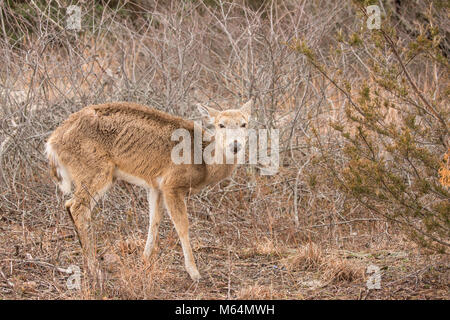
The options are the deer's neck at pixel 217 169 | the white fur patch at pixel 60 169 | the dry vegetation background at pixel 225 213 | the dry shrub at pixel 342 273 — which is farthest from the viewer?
the deer's neck at pixel 217 169

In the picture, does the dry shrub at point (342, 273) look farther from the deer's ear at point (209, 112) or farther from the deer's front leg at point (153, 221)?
the deer's ear at point (209, 112)

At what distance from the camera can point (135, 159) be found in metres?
7.23

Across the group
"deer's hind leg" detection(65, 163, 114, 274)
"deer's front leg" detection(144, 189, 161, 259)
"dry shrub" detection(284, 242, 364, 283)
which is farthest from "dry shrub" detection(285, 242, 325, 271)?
"deer's hind leg" detection(65, 163, 114, 274)

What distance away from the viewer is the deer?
22.8 feet

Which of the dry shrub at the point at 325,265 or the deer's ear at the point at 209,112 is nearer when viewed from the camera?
the dry shrub at the point at 325,265

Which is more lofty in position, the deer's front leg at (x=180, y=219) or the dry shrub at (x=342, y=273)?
the deer's front leg at (x=180, y=219)

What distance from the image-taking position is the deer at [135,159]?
22.8ft

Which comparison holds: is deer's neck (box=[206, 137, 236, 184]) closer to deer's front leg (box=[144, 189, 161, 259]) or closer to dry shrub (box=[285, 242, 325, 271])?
deer's front leg (box=[144, 189, 161, 259])

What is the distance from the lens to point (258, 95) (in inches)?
376

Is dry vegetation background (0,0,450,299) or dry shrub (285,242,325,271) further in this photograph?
dry shrub (285,242,325,271)

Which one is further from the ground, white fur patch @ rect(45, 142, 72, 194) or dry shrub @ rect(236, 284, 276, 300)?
white fur patch @ rect(45, 142, 72, 194)

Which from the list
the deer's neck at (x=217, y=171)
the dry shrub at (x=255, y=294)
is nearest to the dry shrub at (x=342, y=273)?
the dry shrub at (x=255, y=294)

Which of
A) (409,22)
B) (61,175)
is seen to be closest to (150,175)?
(61,175)
